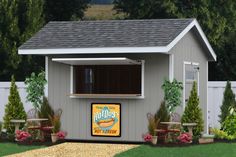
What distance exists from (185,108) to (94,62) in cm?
317

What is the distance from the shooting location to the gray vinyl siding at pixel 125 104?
19.9 meters

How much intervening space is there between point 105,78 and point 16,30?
1268 centimetres

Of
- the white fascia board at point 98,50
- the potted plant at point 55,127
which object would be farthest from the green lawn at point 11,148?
the white fascia board at point 98,50

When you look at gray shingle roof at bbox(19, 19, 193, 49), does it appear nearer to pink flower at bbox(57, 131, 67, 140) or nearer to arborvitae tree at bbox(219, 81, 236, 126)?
pink flower at bbox(57, 131, 67, 140)

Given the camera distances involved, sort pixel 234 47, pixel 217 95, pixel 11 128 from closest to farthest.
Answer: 1. pixel 11 128
2. pixel 217 95
3. pixel 234 47

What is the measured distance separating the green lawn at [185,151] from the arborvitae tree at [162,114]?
130cm

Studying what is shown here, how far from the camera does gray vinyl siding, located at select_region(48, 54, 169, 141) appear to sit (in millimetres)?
19891

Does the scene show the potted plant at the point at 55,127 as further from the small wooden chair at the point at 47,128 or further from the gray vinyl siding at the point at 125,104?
the gray vinyl siding at the point at 125,104

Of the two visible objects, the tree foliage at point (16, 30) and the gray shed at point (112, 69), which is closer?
the gray shed at point (112, 69)

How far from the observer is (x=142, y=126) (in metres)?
20.0

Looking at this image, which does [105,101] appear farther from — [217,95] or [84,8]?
[84,8]

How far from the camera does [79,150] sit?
702 inches

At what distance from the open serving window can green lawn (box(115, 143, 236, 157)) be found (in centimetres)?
247

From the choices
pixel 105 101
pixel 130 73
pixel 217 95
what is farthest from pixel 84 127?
pixel 217 95
